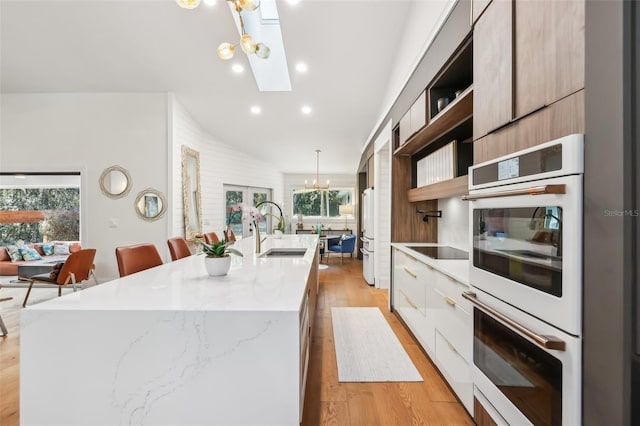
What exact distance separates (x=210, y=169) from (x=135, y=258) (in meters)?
4.29

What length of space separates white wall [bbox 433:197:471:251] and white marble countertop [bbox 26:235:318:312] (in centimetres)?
174

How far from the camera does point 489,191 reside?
1412 mm

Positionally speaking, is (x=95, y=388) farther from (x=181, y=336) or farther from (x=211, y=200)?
(x=211, y=200)

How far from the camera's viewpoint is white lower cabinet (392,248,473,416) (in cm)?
180

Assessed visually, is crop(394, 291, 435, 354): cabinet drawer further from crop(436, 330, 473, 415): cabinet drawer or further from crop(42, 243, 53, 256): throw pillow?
crop(42, 243, 53, 256): throw pillow

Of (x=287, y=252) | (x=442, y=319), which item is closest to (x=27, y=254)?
(x=287, y=252)

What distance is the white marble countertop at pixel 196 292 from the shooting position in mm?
1226

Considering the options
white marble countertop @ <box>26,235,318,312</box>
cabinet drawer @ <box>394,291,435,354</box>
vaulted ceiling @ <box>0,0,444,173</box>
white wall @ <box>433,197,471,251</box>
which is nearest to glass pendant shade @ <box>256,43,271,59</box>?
vaulted ceiling @ <box>0,0,444,173</box>

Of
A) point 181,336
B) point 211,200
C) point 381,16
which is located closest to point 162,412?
point 181,336

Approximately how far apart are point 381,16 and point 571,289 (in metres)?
3.38

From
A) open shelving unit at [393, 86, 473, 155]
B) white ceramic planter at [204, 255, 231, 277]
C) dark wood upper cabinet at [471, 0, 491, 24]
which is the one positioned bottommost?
white ceramic planter at [204, 255, 231, 277]

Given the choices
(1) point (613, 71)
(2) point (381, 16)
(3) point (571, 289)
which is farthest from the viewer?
(2) point (381, 16)

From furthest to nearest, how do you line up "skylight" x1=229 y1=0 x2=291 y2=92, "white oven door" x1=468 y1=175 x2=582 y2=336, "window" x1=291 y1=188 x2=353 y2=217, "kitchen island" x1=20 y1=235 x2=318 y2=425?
"window" x1=291 y1=188 x2=353 y2=217, "skylight" x1=229 y1=0 x2=291 y2=92, "kitchen island" x1=20 y1=235 x2=318 y2=425, "white oven door" x1=468 y1=175 x2=582 y2=336

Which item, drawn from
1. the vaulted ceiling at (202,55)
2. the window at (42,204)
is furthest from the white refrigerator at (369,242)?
the window at (42,204)
